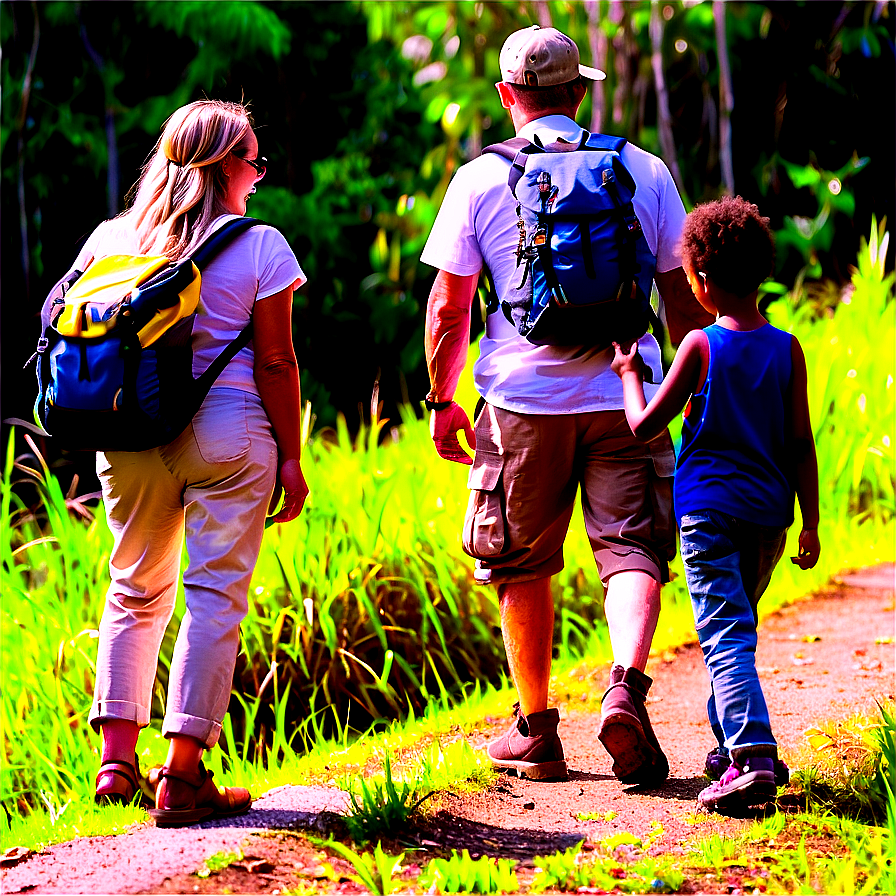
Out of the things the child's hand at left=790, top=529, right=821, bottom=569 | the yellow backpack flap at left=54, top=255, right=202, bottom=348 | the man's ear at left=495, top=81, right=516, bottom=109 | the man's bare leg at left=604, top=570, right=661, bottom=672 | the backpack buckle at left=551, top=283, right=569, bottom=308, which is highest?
the man's ear at left=495, top=81, right=516, bottom=109

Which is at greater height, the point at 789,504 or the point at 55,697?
the point at 789,504

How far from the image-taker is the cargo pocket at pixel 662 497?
3.23m

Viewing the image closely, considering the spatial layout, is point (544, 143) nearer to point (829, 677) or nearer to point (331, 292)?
point (829, 677)

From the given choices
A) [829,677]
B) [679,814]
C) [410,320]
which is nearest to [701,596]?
[679,814]

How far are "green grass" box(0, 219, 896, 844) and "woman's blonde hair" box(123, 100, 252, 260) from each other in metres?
1.61

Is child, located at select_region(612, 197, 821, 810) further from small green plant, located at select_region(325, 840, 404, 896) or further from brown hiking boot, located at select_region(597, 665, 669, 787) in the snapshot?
small green plant, located at select_region(325, 840, 404, 896)

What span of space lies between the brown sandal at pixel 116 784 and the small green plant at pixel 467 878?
88 cm

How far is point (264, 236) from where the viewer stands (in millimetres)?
3027

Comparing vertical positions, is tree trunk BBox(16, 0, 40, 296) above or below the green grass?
above

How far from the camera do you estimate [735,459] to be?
2.86m

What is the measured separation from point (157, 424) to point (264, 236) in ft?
1.82

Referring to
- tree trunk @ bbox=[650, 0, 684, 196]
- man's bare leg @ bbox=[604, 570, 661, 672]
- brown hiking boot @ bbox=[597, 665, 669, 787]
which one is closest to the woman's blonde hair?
man's bare leg @ bbox=[604, 570, 661, 672]

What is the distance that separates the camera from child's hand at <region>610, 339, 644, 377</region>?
9.87ft

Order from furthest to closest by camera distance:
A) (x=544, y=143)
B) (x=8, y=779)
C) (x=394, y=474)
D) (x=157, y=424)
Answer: (x=394, y=474) < (x=8, y=779) < (x=544, y=143) < (x=157, y=424)
